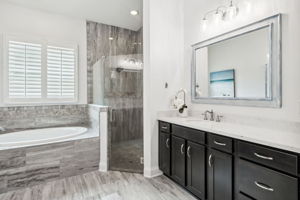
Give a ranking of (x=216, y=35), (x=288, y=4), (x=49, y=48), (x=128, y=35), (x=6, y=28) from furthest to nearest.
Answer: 1. (x=128, y=35)
2. (x=49, y=48)
3. (x=6, y=28)
4. (x=216, y=35)
5. (x=288, y=4)

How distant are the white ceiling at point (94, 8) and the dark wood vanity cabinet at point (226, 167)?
2494 mm

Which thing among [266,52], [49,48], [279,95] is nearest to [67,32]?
[49,48]

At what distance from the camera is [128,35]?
432cm

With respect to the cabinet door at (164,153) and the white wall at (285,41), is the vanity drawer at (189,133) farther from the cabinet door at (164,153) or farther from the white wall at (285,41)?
the white wall at (285,41)

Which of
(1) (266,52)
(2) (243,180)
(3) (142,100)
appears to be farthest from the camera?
(3) (142,100)

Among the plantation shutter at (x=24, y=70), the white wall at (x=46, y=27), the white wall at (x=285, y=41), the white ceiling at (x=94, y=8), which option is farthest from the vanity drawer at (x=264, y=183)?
the plantation shutter at (x=24, y=70)

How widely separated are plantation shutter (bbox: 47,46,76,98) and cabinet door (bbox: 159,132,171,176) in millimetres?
2340

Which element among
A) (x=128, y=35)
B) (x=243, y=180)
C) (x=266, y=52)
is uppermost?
(x=128, y=35)

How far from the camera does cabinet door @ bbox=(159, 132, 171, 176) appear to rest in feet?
7.86

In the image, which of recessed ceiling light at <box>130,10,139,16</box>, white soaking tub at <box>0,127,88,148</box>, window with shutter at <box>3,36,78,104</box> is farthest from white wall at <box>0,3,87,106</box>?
recessed ceiling light at <box>130,10,139,16</box>

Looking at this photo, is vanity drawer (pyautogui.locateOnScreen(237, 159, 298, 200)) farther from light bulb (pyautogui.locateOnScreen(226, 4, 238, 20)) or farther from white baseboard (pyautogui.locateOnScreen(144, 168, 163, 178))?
light bulb (pyautogui.locateOnScreen(226, 4, 238, 20))

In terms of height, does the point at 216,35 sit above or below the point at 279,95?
above

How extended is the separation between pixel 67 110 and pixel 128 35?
234 centimetres

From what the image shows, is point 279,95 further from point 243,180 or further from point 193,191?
point 193,191
